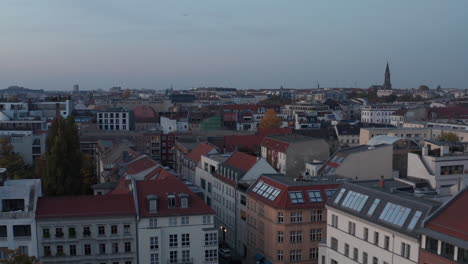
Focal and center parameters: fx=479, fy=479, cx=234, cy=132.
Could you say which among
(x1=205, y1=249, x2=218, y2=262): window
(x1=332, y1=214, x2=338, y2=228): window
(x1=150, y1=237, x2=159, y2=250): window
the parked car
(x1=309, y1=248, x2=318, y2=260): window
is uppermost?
(x1=332, y1=214, x2=338, y2=228): window

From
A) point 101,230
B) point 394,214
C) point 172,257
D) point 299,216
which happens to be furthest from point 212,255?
point 394,214

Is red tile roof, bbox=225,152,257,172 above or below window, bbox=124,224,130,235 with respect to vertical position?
above

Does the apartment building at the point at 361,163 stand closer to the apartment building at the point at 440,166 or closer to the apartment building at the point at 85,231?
the apartment building at the point at 440,166

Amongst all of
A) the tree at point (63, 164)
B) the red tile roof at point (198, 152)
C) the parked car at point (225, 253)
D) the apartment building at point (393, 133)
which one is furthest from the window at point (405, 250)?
the apartment building at point (393, 133)

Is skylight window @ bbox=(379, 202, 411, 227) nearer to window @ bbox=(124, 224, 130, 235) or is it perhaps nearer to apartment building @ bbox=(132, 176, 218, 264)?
apartment building @ bbox=(132, 176, 218, 264)

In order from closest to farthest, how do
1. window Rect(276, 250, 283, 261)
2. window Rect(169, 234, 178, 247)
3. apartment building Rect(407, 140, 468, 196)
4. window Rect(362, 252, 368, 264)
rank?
window Rect(362, 252, 368, 264) → window Rect(169, 234, 178, 247) → window Rect(276, 250, 283, 261) → apartment building Rect(407, 140, 468, 196)

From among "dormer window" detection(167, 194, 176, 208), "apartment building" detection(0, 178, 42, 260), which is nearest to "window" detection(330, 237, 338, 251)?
"dormer window" detection(167, 194, 176, 208)
